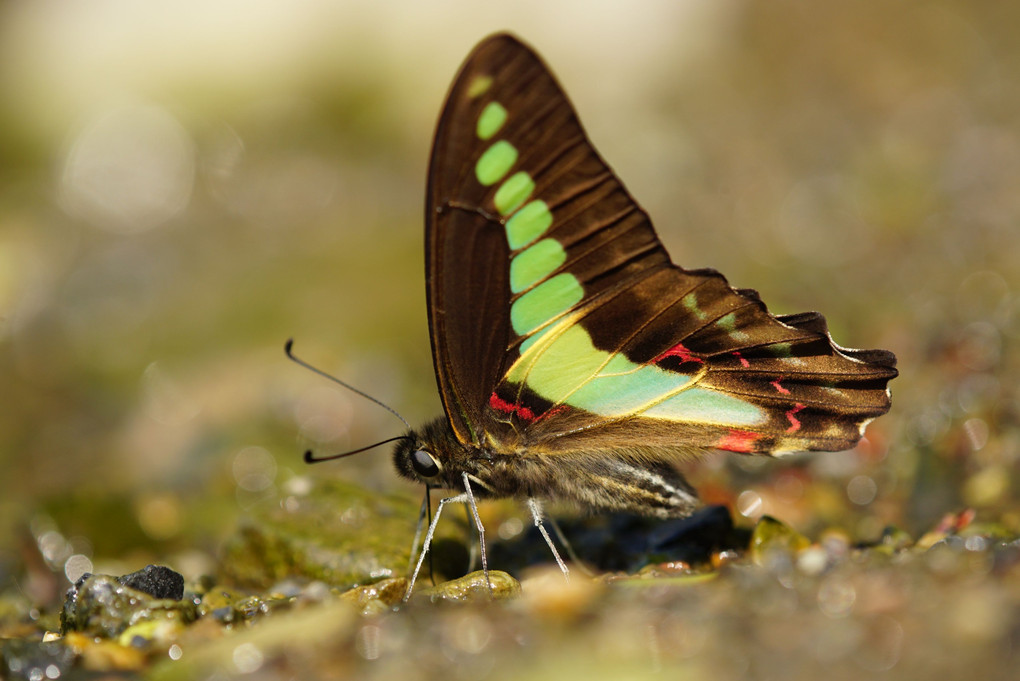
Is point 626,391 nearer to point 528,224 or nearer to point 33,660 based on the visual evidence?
point 528,224

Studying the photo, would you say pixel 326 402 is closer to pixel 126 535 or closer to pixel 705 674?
pixel 126 535

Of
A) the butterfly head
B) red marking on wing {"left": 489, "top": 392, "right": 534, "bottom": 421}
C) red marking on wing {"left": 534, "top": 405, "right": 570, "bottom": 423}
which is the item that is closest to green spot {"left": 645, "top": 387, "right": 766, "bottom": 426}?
red marking on wing {"left": 534, "top": 405, "right": 570, "bottom": 423}

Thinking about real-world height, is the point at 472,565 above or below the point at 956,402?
below

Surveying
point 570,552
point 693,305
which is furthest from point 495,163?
point 570,552

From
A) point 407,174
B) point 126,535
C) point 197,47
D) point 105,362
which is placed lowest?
point 126,535

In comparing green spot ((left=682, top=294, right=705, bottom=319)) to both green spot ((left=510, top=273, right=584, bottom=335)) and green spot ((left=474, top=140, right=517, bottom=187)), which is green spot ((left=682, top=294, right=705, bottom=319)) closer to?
green spot ((left=510, top=273, right=584, bottom=335))

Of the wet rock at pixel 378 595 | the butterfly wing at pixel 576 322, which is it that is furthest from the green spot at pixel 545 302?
the wet rock at pixel 378 595

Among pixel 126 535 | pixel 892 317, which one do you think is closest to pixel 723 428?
pixel 892 317
